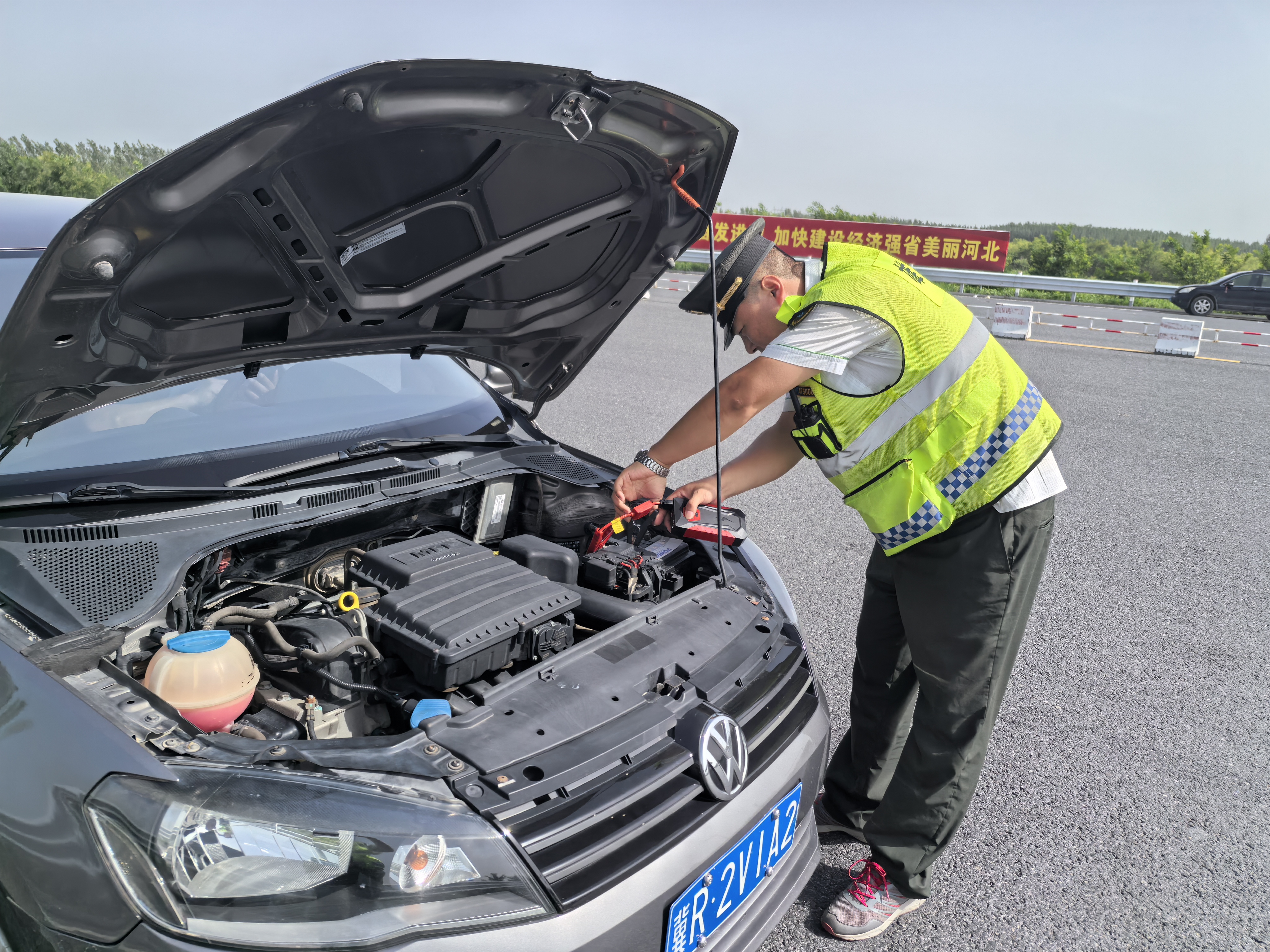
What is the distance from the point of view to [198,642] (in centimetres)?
158

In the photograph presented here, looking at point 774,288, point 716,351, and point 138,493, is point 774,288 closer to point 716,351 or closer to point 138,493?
point 716,351

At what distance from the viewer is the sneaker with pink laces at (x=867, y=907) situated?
206 cm

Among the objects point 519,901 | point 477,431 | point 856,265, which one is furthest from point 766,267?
point 519,901

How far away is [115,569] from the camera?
1688 millimetres

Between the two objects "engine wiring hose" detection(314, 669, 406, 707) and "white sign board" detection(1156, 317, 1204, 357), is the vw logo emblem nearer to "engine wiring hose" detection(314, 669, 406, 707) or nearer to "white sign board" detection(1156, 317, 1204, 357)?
"engine wiring hose" detection(314, 669, 406, 707)

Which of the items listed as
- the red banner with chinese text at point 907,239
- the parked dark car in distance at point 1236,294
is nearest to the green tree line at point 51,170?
the red banner with chinese text at point 907,239

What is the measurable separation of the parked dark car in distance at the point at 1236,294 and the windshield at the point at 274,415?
18255 millimetres

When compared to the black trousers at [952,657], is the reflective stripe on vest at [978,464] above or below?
above

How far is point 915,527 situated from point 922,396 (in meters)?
0.32

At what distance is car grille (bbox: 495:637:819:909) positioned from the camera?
1.33m

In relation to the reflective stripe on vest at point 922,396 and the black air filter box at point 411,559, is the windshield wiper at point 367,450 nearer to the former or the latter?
the black air filter box at point 411,559

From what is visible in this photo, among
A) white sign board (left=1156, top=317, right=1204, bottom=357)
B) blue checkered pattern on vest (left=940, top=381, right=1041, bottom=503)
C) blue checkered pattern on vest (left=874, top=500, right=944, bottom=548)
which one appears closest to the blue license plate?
blue checkered pattern on vest (left=874, top=500, right=944, bottom=548)

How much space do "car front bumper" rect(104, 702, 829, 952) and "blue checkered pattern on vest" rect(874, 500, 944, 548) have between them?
449mm

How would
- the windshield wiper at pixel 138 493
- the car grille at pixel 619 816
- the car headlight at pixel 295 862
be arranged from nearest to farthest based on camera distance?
the car headlight at pixel 295 862 → the car grille at pixel 619 816 → the windshield wiper at pixel 138 493
